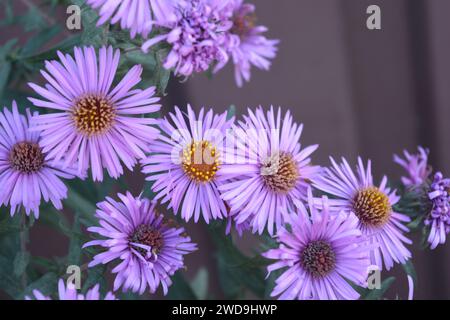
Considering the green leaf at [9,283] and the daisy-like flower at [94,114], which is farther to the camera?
the green leaf at [9,283]

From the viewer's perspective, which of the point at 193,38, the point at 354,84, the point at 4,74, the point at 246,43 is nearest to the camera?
the point at 193,38

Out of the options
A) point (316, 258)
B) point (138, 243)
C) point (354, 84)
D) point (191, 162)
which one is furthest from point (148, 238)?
point (354, 84)

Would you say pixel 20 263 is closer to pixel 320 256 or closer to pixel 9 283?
pixel 9 283

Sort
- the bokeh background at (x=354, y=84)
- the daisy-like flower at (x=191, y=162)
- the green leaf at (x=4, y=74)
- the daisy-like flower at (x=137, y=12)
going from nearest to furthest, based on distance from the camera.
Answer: the daisy-like flower at (x=137, y=12)
the daisy-like flower at (x=191, y=162)
the green leaf at (x=4, y=74)
the bokeh background at (x=354, y=84)

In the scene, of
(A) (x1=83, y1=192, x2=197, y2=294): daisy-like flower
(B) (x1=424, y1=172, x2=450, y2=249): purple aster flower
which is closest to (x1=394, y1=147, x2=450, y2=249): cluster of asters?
(B) (x1=424, y1=172, x2=450, y2=249): purple aster flower

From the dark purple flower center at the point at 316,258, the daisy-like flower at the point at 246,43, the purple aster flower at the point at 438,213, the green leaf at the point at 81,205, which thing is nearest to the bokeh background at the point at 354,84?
the daisy-like flower at the point at 246,43

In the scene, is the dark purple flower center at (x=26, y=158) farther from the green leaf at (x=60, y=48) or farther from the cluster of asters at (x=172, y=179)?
the green leaf at (x=60, y=48)

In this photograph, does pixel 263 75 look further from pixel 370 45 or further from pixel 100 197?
pixel 100 197
